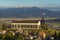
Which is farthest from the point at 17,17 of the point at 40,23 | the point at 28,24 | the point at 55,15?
the point at 55,15

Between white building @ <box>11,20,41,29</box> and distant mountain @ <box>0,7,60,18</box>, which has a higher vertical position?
distant mountain @ <box>0,7,60,18</box>

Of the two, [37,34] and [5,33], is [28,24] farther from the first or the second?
[5,33]

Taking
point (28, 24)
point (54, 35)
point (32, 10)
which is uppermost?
point (32, 10)

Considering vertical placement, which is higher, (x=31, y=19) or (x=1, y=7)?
(x=1, y=7)

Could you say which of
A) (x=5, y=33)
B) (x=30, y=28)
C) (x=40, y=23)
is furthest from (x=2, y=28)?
(x=40, y=23)

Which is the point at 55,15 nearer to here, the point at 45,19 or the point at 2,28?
the point at 45,19

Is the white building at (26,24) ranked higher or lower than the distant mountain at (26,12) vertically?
lower

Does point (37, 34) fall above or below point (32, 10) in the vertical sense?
below

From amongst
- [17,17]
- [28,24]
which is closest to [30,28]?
[28,24]

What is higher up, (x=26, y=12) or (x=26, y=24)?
(x=26, y=12)
